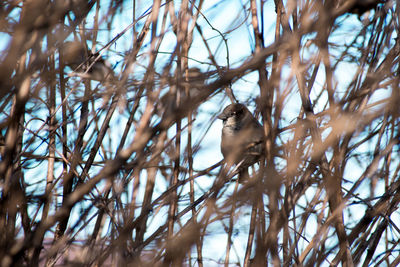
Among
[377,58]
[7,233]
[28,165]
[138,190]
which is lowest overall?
[7,233]

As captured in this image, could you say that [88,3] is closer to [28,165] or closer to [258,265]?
[28,165]

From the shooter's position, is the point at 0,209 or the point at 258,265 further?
the point at 0,209

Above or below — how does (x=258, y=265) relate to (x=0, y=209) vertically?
below

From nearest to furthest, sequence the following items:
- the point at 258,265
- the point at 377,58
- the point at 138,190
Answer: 1. the point at 258,265
2. the point at 138,190
3. the point at 377,58

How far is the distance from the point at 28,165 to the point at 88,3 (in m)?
0.60

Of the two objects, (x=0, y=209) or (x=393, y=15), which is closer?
(x=0, y=209)

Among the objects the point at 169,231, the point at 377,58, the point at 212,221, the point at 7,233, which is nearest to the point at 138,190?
the point at 169,231

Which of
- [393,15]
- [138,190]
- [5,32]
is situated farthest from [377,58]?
[5,32]

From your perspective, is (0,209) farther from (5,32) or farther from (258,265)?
(258,265)

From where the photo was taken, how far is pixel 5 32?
3.06 ft

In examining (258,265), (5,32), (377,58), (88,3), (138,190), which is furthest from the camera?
(377,58)

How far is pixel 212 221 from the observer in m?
0.78

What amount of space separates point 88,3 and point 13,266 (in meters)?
0.60

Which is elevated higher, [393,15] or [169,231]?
[393,15]
